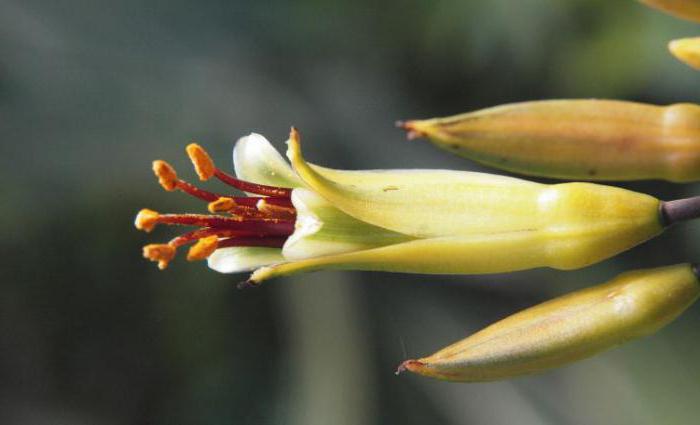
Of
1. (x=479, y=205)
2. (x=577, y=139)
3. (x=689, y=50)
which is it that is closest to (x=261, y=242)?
(x=479, y=205)

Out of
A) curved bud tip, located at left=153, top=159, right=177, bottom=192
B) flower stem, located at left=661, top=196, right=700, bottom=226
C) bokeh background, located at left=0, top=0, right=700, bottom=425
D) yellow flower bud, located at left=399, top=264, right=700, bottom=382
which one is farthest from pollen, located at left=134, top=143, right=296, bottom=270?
bokeh background, located at left=0, top=0, right=700, bottom=425

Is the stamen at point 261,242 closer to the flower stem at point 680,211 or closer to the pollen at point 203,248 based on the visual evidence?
the pollen at point 203,248

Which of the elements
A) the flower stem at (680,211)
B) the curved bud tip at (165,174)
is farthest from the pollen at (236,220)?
the flower stem at (680,211)

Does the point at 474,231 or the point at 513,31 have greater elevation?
the point at 513,31

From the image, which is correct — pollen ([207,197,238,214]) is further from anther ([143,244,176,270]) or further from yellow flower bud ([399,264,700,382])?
yellow flower bud ([399,264,700,382])

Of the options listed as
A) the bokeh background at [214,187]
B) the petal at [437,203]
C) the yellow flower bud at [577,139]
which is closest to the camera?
the yellow flower bud at [577,139]

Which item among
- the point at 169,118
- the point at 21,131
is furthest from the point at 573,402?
the point at 21,131

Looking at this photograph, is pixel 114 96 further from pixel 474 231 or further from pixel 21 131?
pixel 474 231

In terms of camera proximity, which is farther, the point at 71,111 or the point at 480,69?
the point at 71,111
